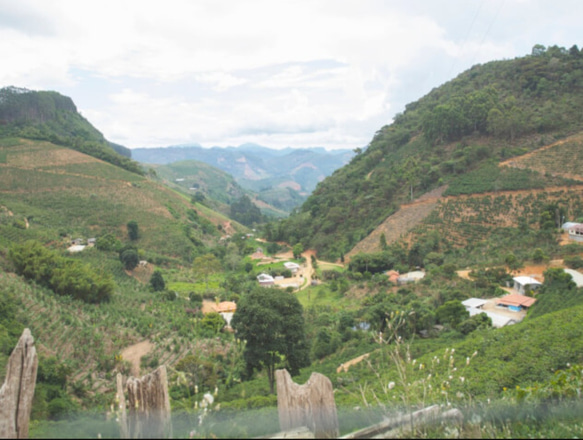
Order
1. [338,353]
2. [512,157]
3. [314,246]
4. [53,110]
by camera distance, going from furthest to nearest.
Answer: [53,110] < [314,246] < [512,157] < [338,353]

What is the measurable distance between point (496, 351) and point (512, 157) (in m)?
27.8

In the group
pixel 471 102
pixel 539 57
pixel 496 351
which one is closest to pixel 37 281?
pixel 496 351

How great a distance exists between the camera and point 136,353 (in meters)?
12.9

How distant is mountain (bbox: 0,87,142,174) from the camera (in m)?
51.4

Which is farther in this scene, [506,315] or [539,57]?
[539,57]

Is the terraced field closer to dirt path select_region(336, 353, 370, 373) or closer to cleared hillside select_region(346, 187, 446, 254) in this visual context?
cleared hillside select_region(346, 187, 446, 254)

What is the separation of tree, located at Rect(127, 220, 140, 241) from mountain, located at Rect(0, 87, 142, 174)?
20.3 meters

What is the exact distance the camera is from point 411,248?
28.5 m

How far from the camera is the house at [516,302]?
17.1m

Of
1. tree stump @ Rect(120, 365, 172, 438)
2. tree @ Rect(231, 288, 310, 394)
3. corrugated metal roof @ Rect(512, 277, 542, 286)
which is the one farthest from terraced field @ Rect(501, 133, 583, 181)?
tree stump @ Rect(120, 365, 172, 438)

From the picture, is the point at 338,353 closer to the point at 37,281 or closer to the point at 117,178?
the point at 37,281

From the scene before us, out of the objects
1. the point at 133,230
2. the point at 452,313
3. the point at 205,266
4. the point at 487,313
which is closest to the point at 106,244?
the point at 133,230

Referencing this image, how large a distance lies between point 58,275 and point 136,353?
6.22m

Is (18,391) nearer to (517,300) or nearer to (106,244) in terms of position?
(517,300)
